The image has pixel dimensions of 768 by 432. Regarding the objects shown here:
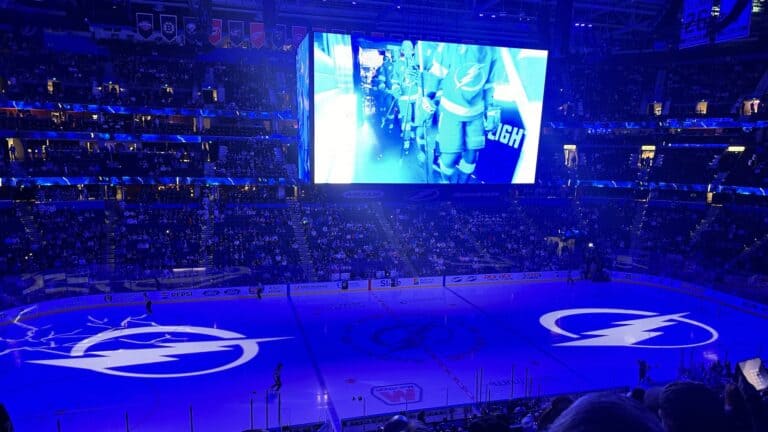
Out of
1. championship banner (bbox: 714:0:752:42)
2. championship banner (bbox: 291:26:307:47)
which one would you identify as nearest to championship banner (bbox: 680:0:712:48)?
championship banner (bbox: 714:0:752:42)

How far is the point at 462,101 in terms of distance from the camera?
28297mm

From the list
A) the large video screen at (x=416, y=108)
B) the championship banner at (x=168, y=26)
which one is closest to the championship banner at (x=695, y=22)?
the large video screen at (x=416, y=108)

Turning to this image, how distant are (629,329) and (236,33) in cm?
3466

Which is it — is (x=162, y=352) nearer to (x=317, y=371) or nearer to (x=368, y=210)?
(x=317, y=371)

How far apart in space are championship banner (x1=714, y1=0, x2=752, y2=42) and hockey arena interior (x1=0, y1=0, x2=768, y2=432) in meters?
0.25

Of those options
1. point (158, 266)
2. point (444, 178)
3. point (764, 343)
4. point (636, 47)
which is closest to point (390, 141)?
point (444, 178)

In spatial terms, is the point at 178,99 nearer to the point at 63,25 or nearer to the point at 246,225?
the point at 63,25

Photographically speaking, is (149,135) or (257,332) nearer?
(257,332)

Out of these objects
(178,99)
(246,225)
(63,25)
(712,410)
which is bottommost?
(246,225)

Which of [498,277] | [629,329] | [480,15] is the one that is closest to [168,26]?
[480,15]

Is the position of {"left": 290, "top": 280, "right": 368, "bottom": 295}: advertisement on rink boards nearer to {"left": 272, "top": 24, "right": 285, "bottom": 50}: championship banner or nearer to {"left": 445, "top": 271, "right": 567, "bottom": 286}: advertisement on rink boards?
{"left": 445, "top": 271, "right": 567, "bottom": 286}: advertisement on rink boards

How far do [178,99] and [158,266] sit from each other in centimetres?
1447

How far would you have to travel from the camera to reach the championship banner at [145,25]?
38500 millimetres

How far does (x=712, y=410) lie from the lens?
8.09 feet
